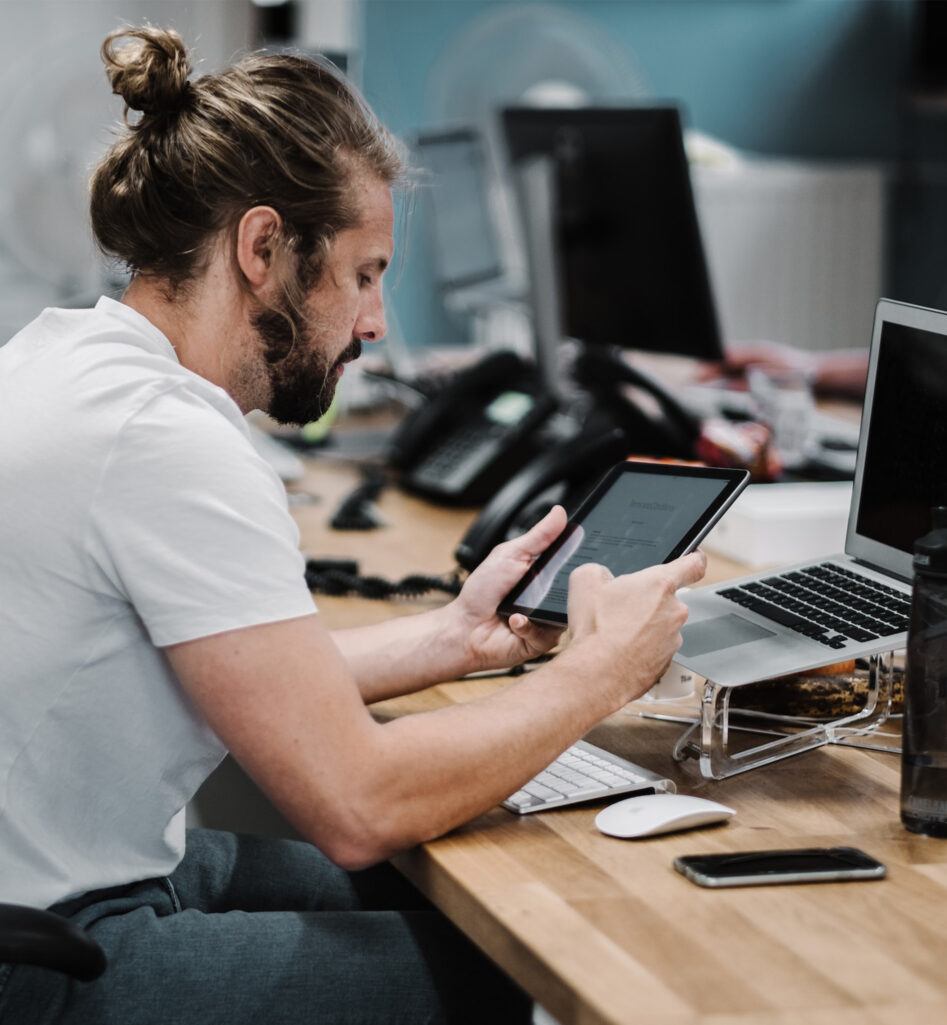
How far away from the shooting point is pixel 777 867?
950mm

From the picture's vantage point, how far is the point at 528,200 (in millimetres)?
2320

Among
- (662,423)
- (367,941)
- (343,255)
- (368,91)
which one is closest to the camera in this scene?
(367,941)

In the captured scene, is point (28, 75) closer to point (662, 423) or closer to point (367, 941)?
point (662, 423)

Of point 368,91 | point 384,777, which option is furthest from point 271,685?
point 368,91

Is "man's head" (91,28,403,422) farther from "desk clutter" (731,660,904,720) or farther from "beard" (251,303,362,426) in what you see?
"desk clutter" (731,660,904,720)

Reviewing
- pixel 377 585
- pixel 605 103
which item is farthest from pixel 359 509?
pixel 605 103

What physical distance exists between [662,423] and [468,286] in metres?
0.86

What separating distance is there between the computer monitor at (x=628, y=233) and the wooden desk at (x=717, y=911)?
1.09m

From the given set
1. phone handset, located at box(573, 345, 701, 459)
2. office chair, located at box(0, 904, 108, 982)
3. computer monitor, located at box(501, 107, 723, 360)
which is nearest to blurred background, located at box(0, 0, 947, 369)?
computer monitor, located at box(501, 107, 723, 360)

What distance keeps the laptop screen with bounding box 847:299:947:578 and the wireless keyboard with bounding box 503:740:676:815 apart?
31 cm

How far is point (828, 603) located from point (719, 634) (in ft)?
0.33

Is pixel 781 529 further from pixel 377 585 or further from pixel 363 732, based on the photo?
pixel 363 732

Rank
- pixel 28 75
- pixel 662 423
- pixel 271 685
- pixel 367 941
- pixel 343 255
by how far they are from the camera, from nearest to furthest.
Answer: pixel 271 685, pixel 367 941, pixel 343 255, pixel 662 423, pixel 28 75

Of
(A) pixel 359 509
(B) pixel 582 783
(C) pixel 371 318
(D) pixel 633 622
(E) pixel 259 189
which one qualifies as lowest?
(A) pixel 359 509
